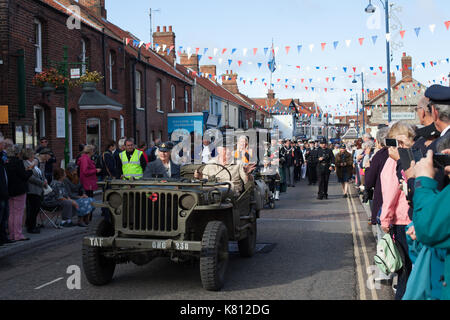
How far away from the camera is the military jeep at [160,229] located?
5598 millimetres

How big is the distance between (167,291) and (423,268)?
12.0ft

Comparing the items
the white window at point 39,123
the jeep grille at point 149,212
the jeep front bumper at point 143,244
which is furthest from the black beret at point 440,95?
the white window at point 39,123

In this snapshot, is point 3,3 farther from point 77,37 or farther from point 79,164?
point 79,164

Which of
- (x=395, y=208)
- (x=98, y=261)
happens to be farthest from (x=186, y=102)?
(x=395, y=208)

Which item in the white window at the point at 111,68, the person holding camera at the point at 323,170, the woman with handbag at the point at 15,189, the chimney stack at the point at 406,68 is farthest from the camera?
the chimney stack at the point at 406,68

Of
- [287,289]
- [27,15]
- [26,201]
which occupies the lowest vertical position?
[287,289]

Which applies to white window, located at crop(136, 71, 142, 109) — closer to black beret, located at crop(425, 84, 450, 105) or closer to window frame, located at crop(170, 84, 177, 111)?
window frame, located at crop(170, 84, 177, 111)

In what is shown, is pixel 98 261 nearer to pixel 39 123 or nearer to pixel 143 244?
pixel 143 244

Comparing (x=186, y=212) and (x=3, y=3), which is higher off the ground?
(x=3, y=3)

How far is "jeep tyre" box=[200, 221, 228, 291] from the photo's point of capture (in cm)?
552

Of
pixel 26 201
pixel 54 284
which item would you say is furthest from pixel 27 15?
pixel 54 284

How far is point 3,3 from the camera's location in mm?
14688

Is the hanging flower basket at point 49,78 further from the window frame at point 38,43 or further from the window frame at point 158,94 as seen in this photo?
the window frame at point 158,94
